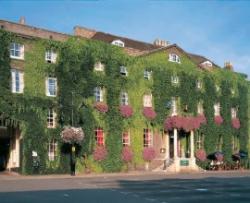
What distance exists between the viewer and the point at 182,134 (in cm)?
5172

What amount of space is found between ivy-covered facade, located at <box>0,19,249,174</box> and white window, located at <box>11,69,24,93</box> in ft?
0.26

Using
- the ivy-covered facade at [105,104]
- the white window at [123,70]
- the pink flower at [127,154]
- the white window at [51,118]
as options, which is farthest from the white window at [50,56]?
the pink flower at [127,154]

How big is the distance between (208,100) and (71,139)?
21.3m

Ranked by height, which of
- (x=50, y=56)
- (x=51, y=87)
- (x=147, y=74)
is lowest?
(x=51, y=87)

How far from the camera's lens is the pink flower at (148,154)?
46.9 m

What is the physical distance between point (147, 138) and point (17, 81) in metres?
15.2

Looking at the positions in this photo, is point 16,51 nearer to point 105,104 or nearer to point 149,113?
point 105,104

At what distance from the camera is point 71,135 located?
38.6 m

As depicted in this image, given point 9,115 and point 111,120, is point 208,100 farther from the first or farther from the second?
point 9,115

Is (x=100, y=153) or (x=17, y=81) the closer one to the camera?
(x=17, y=81)

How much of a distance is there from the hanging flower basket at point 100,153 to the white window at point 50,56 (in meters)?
8.54

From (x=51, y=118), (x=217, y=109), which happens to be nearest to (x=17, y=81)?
(x=51, y=118)

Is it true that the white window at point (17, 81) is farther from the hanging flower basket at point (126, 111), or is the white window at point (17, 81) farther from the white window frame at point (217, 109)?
the white window frame at point (217, 109)

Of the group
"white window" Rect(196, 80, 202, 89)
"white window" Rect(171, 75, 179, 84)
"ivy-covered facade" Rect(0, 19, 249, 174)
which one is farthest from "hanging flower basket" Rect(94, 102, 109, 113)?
"white window" Rect(196, 80, 202, 89)
